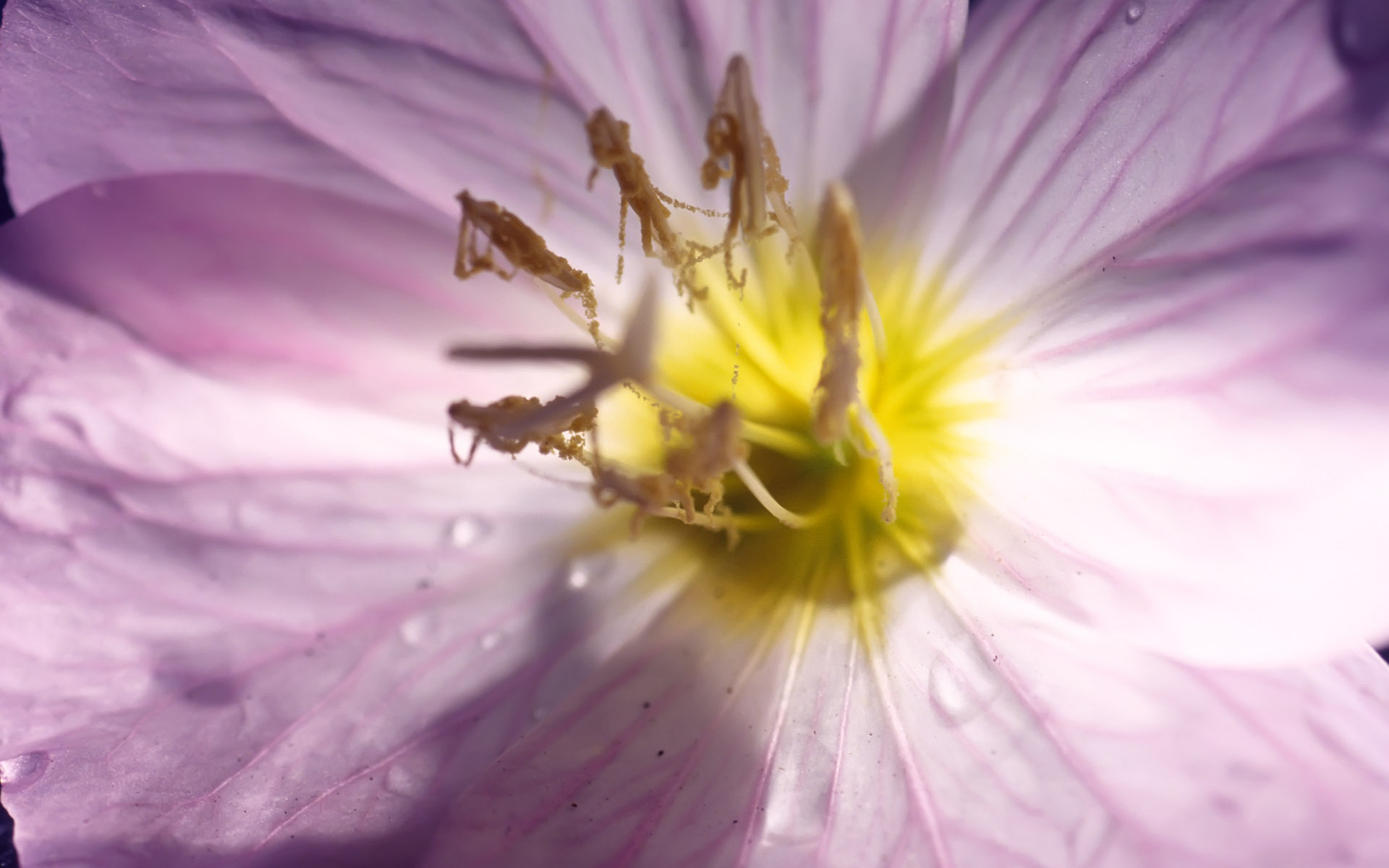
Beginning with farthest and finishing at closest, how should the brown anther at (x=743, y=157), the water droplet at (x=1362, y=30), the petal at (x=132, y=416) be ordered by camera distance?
the petal at (x=132, y=416)
the brown anther at (x=743, y=157)
the water droplet at (x=1362, y=30)

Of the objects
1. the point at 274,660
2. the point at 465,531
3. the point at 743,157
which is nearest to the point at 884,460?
the point at 743,157

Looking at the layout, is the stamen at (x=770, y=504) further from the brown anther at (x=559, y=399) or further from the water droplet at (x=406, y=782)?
the water droplet at (x=406, y=782)

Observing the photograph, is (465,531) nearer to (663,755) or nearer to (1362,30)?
(663,755)

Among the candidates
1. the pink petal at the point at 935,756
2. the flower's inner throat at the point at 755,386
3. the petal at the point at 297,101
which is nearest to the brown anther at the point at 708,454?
the flower's inner throat at the point at 755,386

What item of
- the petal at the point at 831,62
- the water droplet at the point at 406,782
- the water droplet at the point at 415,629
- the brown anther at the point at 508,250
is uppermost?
the petal at the point at 831,62

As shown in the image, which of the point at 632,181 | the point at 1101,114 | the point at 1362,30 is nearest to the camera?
the point at 1362,30

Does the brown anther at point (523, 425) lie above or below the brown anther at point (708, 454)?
below

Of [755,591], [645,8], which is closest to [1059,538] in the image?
[755,591]

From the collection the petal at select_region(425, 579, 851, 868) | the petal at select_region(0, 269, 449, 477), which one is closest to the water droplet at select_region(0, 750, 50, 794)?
the petal at select_region(0, 269, 449, 477)
